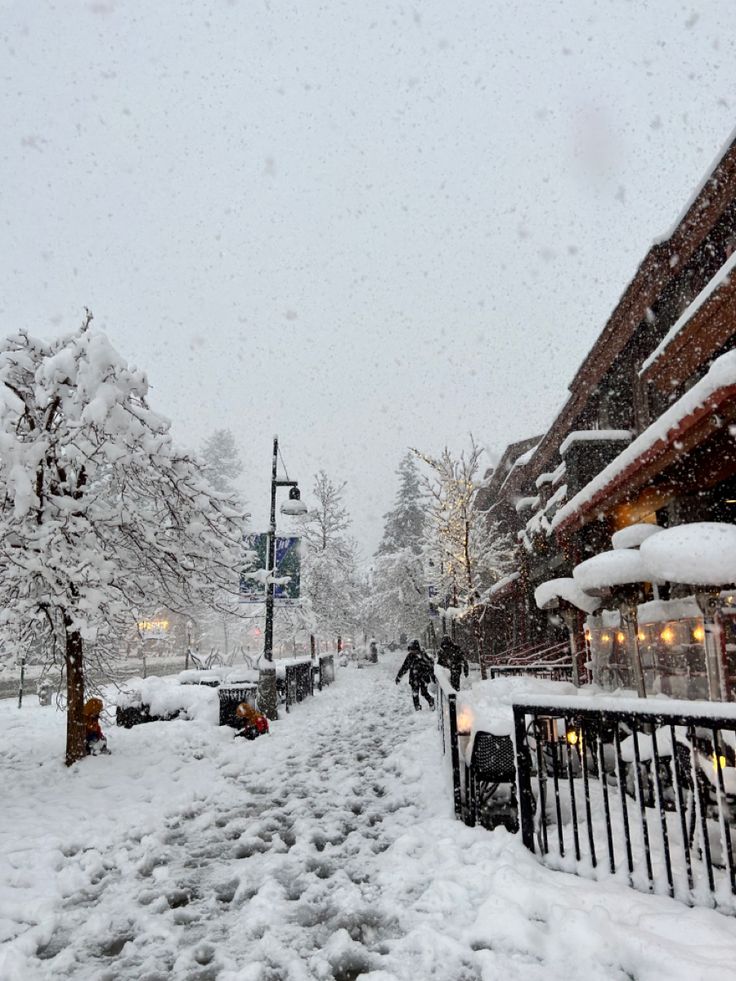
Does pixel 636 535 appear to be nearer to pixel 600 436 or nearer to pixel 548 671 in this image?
pixel 600 436

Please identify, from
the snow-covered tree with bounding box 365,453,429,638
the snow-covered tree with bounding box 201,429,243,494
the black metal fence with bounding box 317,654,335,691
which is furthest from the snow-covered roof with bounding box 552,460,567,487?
the snow-covered tree with bounding box 201,429,243,494

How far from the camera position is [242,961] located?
10.8ft

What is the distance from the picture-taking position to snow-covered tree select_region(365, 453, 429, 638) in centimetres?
4709

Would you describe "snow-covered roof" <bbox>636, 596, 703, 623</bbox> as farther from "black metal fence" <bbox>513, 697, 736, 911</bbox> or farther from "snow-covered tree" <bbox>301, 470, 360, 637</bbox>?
"snow-covered tree" <bbox>301, 470, 360, 637</bbox>

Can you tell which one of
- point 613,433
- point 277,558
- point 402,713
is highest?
point 613,433

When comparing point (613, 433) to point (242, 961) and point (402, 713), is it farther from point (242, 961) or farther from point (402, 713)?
point (242, 961)

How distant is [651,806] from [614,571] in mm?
4713

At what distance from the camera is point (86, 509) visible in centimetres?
789

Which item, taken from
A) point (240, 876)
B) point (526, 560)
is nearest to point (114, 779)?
point (240, 876)

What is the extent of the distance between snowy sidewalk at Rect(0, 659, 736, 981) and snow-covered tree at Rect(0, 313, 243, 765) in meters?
2.25

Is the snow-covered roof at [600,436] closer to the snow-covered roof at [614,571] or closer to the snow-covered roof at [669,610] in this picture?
the snow-covered roof at [669,610]

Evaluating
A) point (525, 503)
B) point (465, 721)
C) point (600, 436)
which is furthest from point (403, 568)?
point (465, 721)

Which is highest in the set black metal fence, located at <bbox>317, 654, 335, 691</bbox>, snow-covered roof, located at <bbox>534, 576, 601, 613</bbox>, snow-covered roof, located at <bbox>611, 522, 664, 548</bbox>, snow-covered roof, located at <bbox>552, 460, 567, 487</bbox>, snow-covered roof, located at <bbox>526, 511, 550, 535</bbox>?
snow-covered roof, located at <bbox>552, 460, 567, 487</bbox>

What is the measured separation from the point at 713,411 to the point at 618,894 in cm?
654
